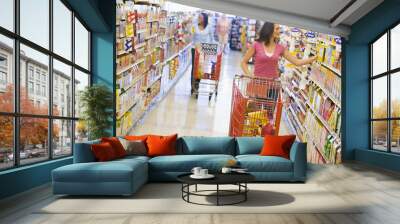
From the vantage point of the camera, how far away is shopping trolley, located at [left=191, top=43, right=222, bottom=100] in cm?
888

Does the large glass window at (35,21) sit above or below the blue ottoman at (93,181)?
above

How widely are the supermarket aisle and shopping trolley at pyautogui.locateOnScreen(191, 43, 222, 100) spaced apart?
0.12 meters

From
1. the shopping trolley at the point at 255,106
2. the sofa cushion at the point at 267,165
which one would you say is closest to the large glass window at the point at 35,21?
the sofa cushion at the point at 267,165

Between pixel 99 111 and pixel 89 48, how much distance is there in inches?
65.3

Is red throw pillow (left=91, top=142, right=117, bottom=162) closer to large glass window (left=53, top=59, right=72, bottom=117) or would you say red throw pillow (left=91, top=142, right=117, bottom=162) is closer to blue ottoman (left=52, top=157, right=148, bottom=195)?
blue ottoman (left=52, top=157, right=148, bottom=195)

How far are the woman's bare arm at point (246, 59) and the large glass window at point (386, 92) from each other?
2757mm

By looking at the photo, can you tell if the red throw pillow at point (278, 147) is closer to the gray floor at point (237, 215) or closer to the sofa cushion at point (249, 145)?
the sofa cushion at point (249, 145)

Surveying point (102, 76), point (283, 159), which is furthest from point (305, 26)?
point (102, 76)

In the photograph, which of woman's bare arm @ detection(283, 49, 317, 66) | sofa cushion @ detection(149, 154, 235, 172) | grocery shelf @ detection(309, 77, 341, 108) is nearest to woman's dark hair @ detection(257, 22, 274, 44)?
woman's bare arm @ detection(283, 49, 317, 66)

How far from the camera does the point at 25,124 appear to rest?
5164mm

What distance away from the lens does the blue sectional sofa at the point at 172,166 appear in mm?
4625

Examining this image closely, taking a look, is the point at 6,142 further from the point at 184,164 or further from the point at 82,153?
the point at 184,164

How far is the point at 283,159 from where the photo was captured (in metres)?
5.90

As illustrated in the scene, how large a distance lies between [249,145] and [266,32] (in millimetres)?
3411
